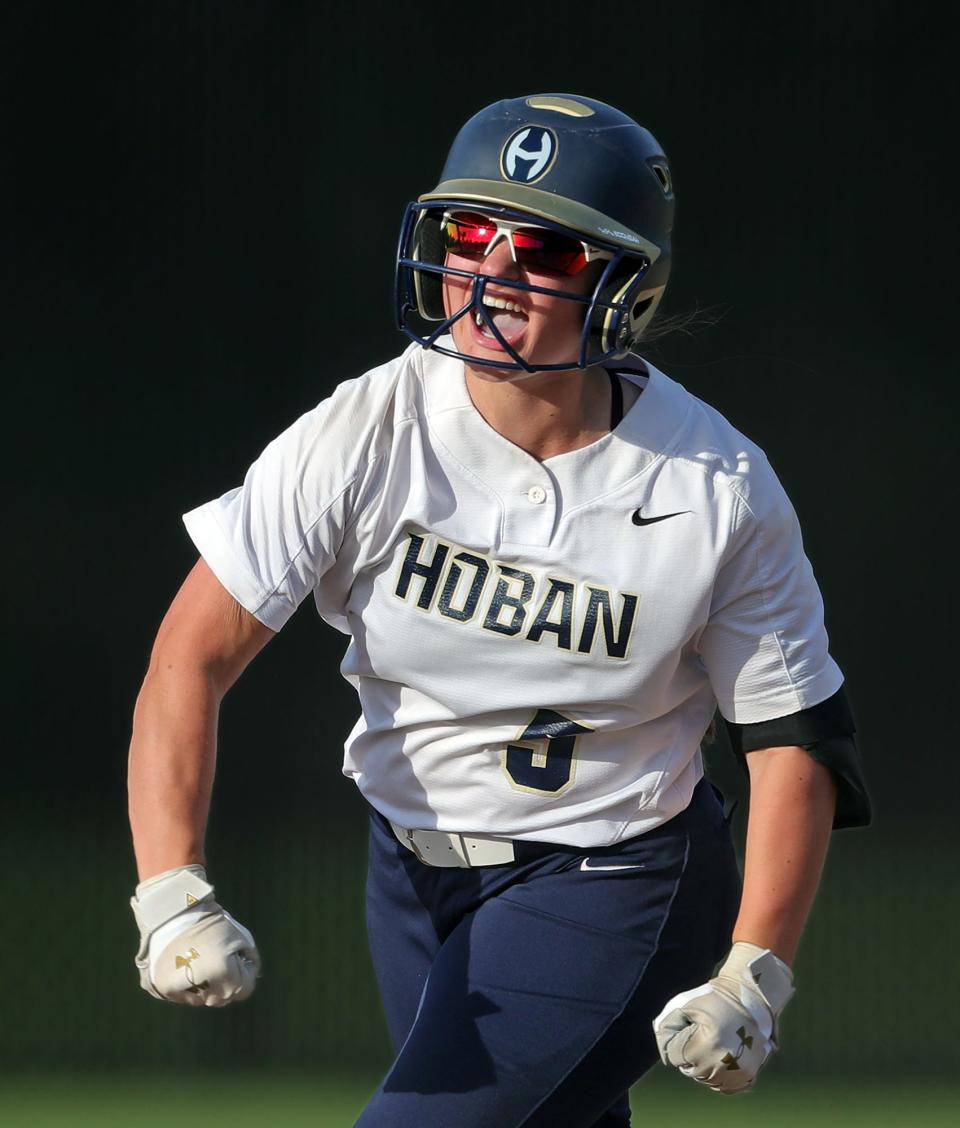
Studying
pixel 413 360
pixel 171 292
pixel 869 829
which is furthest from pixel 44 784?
pixel 413 360

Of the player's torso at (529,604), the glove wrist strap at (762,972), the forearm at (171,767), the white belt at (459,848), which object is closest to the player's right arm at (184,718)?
the forearm at (171,767)

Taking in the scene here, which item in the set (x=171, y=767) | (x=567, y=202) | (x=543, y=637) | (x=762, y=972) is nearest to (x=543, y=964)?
(x=762, y=972)

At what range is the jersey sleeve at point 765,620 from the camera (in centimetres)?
215

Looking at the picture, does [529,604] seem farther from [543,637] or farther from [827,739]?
[827,739]

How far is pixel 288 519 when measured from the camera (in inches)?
82.0

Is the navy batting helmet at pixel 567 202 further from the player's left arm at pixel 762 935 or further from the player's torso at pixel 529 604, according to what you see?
the player's left arm at pixel 762 935

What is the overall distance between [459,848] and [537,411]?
550 millimetres

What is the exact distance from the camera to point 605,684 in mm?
2123

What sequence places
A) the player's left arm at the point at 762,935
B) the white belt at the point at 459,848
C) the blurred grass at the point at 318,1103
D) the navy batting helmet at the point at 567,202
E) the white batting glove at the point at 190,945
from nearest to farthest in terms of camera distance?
the white batting glove at the point at 190,945, the player's left arm at the point at 762,935, the navy batting helmet at the point at 567,202, the white belt at the point at 459,848, the blurred grass at the point at 318,1103

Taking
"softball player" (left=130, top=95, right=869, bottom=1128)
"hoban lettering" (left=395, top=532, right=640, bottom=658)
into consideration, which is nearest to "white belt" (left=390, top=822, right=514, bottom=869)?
"softball player" (left=130, top=95, right=869, bottom=1128)

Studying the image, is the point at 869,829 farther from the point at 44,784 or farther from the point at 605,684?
the point at 605,684

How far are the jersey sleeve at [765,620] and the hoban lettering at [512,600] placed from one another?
0.15 metres

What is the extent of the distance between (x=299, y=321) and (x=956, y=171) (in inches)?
60.8

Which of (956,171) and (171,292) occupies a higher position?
(956,171)
